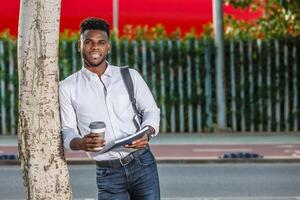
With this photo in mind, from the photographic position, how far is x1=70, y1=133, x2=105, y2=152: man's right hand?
16.5 feet

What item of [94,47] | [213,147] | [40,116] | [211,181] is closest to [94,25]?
[94,47]

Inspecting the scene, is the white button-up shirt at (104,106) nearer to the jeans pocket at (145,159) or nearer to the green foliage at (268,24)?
Answer: the jeans pocket at (145,159)

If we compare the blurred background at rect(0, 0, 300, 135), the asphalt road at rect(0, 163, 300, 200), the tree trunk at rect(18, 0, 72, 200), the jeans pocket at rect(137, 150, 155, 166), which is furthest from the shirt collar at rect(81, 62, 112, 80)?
the blurred background at rect(0, 0, 300, 135)

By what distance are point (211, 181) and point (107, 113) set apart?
8672mm

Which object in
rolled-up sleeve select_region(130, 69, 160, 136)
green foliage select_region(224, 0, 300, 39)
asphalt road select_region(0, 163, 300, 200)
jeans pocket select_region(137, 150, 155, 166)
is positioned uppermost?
green foliage select_region(224, 0, 300, 39)

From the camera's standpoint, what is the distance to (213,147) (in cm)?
1842

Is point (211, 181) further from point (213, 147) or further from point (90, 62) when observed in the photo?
point (90, 62)

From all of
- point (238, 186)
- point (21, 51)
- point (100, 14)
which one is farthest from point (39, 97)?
point (100, 14)

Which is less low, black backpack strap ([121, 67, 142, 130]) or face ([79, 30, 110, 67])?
face ([79, 30, 110, 67])

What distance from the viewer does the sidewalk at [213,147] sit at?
16.5 m

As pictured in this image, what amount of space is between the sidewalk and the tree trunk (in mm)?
10569

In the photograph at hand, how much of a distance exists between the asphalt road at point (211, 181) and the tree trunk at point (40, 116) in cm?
630

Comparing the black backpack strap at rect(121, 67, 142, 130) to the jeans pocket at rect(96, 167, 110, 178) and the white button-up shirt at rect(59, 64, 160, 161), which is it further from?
the jeans pocket at rect(96, 167, 110, 178)

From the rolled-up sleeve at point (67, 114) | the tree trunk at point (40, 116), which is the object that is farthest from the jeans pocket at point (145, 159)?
the tree trunk at point (40, 116)
